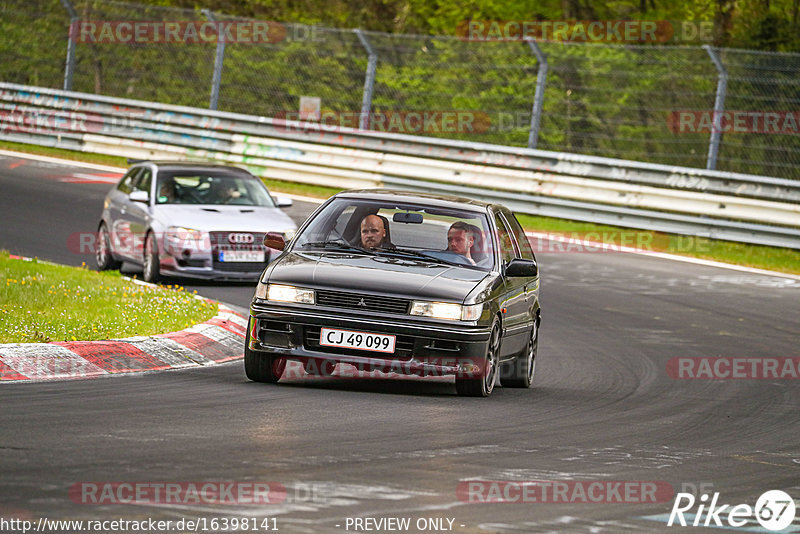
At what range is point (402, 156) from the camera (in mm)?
24703

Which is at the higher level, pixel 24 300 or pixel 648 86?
pixel 648 86

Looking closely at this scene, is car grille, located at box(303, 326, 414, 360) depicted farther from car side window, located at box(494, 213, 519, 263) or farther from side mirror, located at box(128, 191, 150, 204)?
side mirror, located at box(128, 191, 150, 204)

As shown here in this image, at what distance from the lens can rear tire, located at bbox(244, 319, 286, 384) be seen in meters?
9.93

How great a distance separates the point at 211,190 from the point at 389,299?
8.04m

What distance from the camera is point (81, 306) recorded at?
493 inches

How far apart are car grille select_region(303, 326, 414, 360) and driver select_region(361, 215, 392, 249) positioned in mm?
1248

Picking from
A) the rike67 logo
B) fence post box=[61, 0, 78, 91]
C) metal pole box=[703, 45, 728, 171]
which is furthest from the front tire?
fence post box=[61, 0, 78, 91]

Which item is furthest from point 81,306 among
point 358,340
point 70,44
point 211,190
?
point 70,44

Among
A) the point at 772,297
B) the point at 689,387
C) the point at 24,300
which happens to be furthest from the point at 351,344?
the point at 772,297

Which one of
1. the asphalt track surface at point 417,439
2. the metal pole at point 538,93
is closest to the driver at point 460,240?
the asphalt track surface at point 417,439

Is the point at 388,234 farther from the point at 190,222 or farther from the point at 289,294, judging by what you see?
the point at 190,222

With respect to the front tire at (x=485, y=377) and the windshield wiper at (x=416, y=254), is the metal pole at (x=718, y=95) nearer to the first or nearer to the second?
the windshield wiper at (x=416, y=254)

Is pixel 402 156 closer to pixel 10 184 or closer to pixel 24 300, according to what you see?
pixel 10 184

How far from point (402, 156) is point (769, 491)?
700 inches
